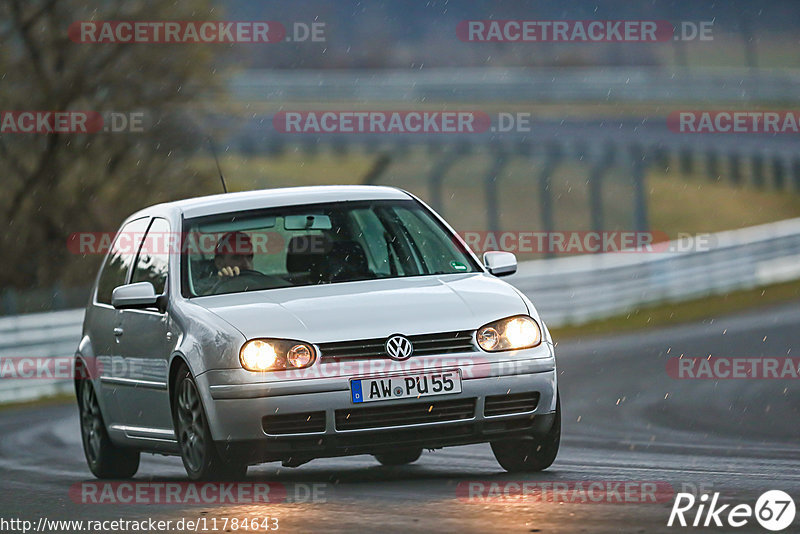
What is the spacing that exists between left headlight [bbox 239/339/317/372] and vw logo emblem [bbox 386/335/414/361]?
35 cm

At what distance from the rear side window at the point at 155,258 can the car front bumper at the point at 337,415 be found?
125 cm

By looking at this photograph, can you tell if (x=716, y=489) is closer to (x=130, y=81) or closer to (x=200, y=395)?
(x=200, y=395)

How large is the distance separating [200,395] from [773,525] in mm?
3035

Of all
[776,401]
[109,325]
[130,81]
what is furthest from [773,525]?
[130,81]

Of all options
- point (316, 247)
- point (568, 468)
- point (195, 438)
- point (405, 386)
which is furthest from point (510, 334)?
point (195, 438)

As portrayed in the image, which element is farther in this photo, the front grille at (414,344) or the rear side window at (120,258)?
the rear side window at (120,258)

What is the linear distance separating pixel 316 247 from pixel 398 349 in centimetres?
144

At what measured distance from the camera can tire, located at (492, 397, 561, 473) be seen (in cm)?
874

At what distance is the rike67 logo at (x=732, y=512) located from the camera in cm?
664

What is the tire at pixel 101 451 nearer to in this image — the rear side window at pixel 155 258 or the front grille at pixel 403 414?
the rear side window at pixel 155 258

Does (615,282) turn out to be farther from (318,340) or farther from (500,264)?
(318,340)

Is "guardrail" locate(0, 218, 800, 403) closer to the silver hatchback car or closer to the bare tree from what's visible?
the bare tree

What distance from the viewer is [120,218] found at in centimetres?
3050

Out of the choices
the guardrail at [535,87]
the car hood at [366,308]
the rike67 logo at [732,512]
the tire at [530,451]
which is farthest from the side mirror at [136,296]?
the guardrail at [535,87]
